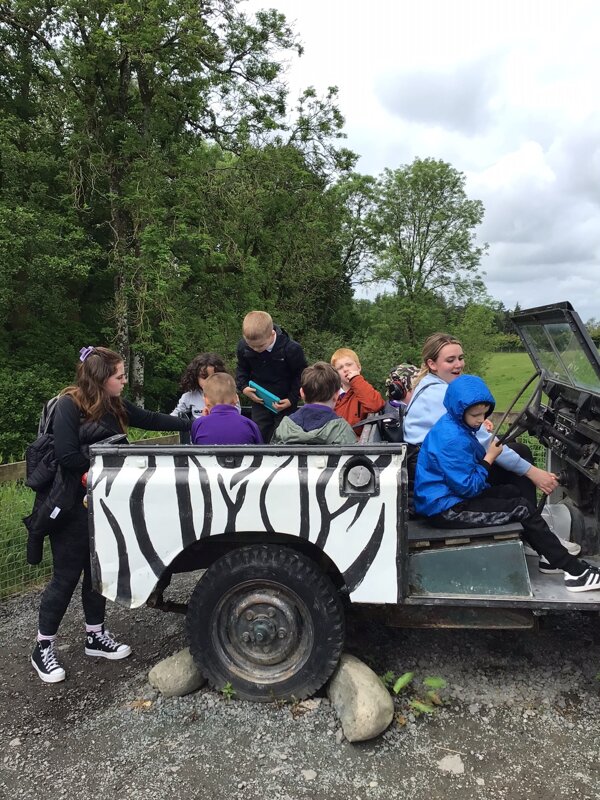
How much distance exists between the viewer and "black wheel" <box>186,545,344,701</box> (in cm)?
277

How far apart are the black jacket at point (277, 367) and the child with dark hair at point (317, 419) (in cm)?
105

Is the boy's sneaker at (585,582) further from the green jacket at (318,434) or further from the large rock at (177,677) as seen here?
the large rock at (177,677)

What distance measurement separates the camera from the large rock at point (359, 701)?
8.38ft

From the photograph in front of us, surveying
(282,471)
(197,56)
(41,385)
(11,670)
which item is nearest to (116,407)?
(282,471)

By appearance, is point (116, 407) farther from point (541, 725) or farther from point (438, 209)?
point (438, 209)

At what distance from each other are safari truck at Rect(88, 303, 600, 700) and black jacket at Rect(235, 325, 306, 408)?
5.91ft

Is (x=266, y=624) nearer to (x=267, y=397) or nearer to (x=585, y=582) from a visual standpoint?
(x=585, y=582)

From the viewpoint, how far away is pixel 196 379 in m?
4.64

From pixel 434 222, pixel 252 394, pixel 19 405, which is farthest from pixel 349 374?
pixel 434 222

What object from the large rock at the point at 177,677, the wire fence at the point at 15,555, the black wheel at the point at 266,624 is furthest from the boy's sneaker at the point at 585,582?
the wire fence at the point at 15,555

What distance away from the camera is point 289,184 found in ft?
60.7

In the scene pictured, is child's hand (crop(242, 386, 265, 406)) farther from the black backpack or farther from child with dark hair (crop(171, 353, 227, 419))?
the black backpack

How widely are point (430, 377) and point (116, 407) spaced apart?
1.84m

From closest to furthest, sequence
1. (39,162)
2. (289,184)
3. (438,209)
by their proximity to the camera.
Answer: (39,162) → (289,184) → (438,209)
